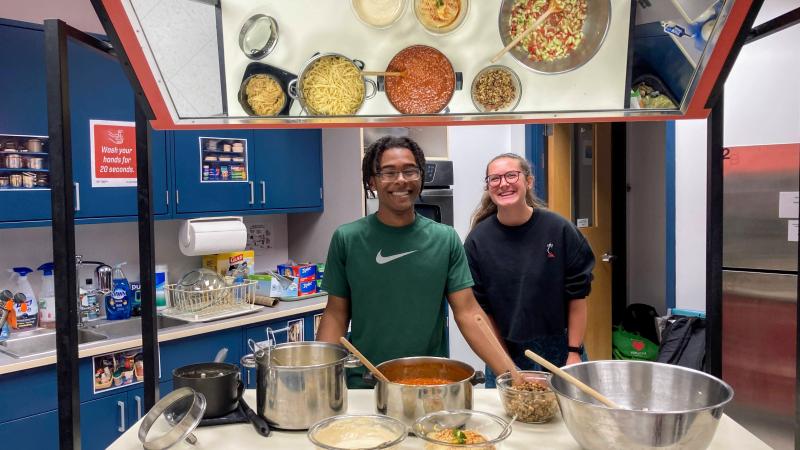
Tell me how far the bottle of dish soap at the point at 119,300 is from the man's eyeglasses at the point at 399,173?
1945mm

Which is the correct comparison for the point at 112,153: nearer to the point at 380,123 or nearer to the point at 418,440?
the point at 380,123

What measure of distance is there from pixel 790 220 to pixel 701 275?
0.89 meters

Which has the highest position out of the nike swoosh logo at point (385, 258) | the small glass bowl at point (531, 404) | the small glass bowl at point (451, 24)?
the small glass bowl at point (451, 24)

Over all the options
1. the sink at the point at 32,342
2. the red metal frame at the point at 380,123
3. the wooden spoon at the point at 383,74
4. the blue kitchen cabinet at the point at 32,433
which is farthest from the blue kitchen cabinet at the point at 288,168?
the wooden spoon at the point at 383,74

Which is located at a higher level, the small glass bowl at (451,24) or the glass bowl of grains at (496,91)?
the small glass bowl at (451,24)

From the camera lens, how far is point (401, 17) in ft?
4.84

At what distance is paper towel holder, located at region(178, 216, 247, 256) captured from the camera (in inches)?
135

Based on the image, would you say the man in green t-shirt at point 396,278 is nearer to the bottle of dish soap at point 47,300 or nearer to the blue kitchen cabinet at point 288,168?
the bottle of dish soap at point 47,300

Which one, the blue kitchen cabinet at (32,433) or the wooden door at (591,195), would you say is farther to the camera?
the wooden door at (591,195)

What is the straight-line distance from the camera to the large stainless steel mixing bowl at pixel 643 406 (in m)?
1.10

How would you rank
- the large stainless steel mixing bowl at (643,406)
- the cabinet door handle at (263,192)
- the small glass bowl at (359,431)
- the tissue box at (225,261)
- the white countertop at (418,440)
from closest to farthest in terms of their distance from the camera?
the large stainless steel mixing bowl at (643,406), the small glass bowl at (359,431), the white countertop at (418,440), the tissue box at (225,261), the cabinet door handle at (263,192)

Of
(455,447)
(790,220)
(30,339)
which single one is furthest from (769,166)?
(30,339)

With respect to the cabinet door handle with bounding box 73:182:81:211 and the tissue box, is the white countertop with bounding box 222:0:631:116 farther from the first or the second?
the tissue box

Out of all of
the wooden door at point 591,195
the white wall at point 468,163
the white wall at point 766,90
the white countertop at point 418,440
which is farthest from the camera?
the white wall at point 468,163
